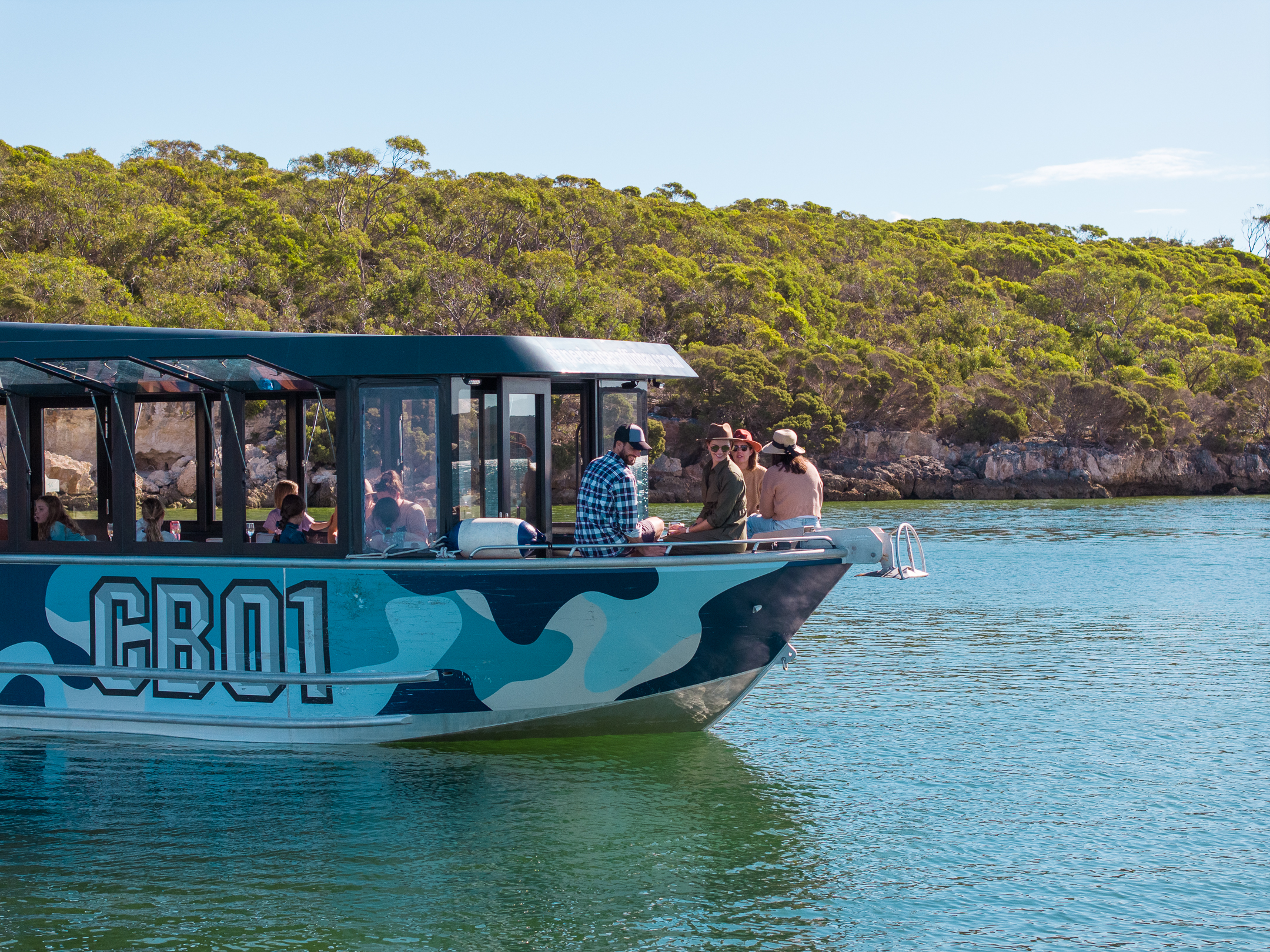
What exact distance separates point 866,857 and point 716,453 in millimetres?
2699

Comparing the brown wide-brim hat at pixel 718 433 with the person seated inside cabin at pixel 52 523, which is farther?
the person seated inside cabin at pixel 52 523

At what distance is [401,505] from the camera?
7648 millimetres

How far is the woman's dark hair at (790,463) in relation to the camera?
8.13 m

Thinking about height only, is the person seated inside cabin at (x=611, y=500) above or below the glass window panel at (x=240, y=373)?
below

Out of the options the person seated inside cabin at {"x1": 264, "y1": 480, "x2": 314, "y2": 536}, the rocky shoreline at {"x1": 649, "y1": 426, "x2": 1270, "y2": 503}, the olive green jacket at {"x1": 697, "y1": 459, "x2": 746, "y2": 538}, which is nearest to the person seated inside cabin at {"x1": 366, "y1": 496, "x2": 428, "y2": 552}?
the person seated inside cabin at {"x1": 264, "y1": 480, "x2": 314, "y2": 536}

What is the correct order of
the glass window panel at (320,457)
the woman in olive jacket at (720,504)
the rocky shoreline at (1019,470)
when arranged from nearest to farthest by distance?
the glass window panel at (320,457) → the woman in olive jacket at (720,504) → the rocky shoreline at (1019,470)

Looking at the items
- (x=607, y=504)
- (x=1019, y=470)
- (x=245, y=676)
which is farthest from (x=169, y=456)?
(x=1019, y=470)

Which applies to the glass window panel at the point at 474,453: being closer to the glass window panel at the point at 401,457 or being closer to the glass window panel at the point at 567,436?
the glass window panel at the point at 401,457

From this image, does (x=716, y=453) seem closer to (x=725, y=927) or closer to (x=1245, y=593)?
(x=725, y=927)

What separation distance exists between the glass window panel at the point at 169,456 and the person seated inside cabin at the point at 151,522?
0.03m

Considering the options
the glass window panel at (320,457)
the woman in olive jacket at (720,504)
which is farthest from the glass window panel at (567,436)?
the glass window panel at (320,457)

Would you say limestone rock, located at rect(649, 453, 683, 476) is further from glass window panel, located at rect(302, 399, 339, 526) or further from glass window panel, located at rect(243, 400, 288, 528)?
glass window panel, located at rect(302, 399, 339, 526)

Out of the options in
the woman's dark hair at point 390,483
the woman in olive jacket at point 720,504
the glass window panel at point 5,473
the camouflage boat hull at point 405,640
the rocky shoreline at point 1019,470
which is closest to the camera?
the camouflage boat hull at point 405,640

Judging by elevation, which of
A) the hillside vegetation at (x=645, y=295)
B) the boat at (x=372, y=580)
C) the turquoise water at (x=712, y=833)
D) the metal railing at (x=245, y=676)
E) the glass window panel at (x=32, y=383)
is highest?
the hillside vegetation at (x=645, y=295)
